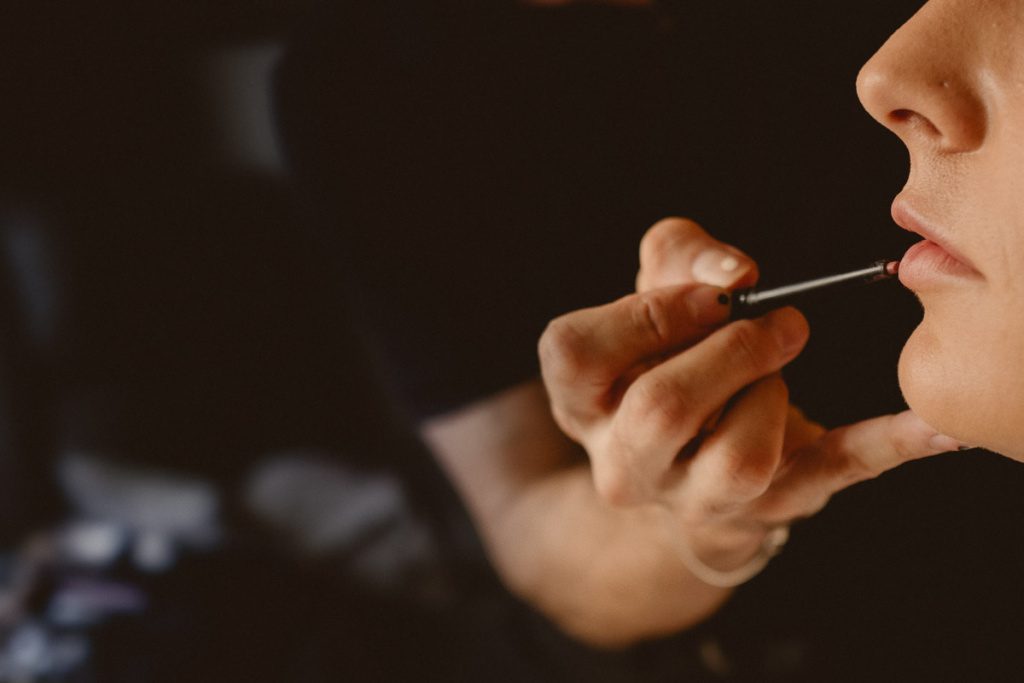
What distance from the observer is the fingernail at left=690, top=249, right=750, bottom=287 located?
1.60ft

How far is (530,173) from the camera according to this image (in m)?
0.83

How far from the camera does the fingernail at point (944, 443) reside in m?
0.42

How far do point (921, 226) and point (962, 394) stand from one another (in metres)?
0.09

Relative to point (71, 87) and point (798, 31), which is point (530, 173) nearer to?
point (798, 31)

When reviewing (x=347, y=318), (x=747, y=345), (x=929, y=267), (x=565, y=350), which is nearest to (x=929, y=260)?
(x=929, y=267)

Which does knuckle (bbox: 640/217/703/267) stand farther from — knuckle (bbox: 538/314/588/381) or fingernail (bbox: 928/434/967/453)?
fingernail (bbox: 928/434/967/453)

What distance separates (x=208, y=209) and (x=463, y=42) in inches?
26.1

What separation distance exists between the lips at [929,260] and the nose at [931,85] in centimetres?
4

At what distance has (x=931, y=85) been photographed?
369mm

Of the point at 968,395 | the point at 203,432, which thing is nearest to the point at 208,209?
the point at 203,432

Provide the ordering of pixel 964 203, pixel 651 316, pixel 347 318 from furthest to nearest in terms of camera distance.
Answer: pixel 347 318 < pixel 651 316 < pixel 964 203

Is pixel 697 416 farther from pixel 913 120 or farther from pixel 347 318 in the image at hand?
pixel 347 318

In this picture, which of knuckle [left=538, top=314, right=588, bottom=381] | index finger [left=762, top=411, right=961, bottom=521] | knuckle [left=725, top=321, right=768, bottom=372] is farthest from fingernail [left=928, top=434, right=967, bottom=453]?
knuckle [left=538, top=314, right=588, bottom=381]

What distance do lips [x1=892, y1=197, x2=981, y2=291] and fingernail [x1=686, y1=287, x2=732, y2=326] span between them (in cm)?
11
